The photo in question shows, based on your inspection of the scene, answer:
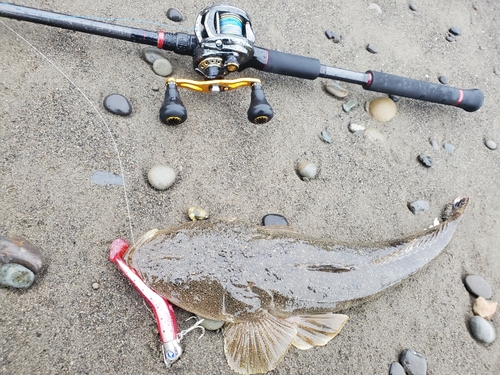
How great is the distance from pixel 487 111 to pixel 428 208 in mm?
1699

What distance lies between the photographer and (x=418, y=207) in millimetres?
3584

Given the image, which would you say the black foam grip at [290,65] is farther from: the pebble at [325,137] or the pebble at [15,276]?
the pebble at [15,276]

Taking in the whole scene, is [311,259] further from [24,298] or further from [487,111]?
[487,111]

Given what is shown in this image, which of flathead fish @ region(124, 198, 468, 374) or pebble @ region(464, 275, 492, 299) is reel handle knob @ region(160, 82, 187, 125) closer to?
flathead fish @ region(124, 198, 468, 374)

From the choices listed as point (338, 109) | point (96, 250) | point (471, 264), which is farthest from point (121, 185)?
point (471, 264)

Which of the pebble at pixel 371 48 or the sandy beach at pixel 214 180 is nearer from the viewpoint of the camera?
the sandy beach at pixel 214 180

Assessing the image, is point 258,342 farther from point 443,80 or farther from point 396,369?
point 443,80

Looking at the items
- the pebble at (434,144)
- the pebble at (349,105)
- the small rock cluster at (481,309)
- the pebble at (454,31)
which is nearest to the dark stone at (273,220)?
the pebble at (349,105)

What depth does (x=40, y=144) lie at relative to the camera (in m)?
2.91

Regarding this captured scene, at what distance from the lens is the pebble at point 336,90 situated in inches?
153

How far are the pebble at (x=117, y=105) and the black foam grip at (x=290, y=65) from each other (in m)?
1.23

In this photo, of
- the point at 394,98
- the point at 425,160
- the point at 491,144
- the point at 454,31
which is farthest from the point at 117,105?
the point at 454,31

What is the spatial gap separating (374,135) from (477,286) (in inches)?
62.7

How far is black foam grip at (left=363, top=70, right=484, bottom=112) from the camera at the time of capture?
3.77 metres
